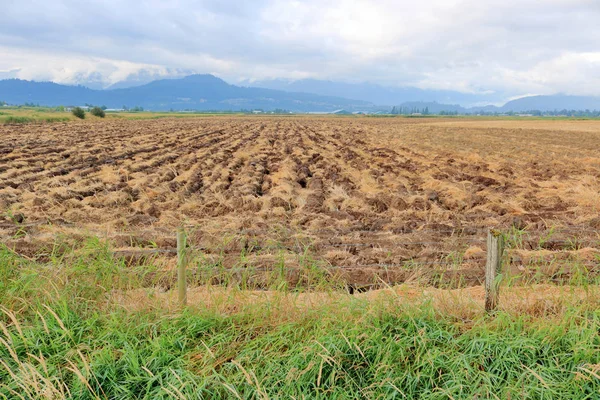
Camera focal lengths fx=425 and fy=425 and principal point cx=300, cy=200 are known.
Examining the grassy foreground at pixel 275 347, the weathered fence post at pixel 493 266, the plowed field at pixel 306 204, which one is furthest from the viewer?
the plowed field at pixel 306 204

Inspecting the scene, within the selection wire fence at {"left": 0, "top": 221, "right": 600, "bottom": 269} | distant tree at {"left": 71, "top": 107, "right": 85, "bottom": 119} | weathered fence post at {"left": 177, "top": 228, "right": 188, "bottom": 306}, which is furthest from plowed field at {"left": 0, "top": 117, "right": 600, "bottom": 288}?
distant tree at {"left": 71, "top": 107, "right": 85, "bottom": 119}

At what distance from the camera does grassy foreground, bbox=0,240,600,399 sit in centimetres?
269

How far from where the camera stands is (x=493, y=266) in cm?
333

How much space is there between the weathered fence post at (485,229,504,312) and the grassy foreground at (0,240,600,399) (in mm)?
152

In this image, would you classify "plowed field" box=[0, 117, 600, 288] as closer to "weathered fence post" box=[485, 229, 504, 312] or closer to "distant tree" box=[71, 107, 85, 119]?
"weathered fence post" box=[485, 229, 504, 312]

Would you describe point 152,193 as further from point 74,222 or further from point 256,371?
point 256,371

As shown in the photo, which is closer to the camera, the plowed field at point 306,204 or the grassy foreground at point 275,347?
the grassy foreground at point 275,347

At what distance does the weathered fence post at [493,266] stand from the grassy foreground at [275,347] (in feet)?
0.50

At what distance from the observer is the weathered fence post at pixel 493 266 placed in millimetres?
3270

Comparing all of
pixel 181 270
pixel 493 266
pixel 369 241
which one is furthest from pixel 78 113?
pixel 493 266

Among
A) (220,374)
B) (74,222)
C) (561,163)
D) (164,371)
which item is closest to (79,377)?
(164,371)

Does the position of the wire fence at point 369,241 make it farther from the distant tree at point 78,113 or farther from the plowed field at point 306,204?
the distant tree at point 78,113

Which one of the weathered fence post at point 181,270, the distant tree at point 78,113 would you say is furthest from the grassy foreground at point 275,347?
the distant tree at point 78,113

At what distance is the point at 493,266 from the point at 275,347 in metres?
1.80
